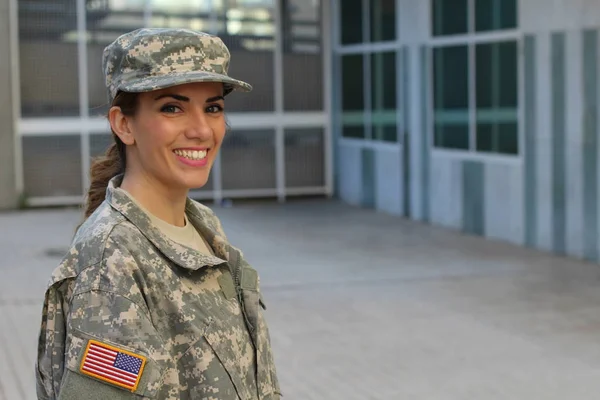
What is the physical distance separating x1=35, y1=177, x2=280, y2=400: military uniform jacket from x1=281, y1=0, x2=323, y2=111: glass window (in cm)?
1652

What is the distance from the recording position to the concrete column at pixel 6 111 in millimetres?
17139

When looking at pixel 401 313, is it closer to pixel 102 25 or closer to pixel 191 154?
pixel 191 154

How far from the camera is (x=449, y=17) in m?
14.6

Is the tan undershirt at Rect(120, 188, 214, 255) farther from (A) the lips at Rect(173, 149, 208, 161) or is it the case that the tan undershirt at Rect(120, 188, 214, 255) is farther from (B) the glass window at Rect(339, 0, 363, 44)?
(B) the glass window at Rect(339, 0, 363, 44)

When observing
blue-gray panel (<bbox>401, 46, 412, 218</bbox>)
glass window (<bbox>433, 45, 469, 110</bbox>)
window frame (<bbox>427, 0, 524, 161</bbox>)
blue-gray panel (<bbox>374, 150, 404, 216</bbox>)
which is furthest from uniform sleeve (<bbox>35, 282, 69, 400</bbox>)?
blue-gray panel (<bbox>374, 150, 404, 216</bbox>)

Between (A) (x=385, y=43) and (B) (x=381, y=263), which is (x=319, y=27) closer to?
(A) (x=385, y=43)

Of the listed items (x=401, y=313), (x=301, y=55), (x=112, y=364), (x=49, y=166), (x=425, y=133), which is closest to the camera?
(x=112, y=364)

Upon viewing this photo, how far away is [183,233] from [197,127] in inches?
9.9

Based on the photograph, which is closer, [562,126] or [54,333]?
[54,333]

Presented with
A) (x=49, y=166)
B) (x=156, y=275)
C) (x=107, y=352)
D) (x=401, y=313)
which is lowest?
(x=401, y=313)

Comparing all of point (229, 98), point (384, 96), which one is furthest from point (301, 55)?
point (384, 96)

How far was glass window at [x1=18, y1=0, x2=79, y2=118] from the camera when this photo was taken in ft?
56.9

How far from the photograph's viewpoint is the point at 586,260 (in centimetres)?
1153

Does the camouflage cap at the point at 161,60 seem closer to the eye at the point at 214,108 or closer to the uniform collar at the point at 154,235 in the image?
the eye at the point at 214,108
